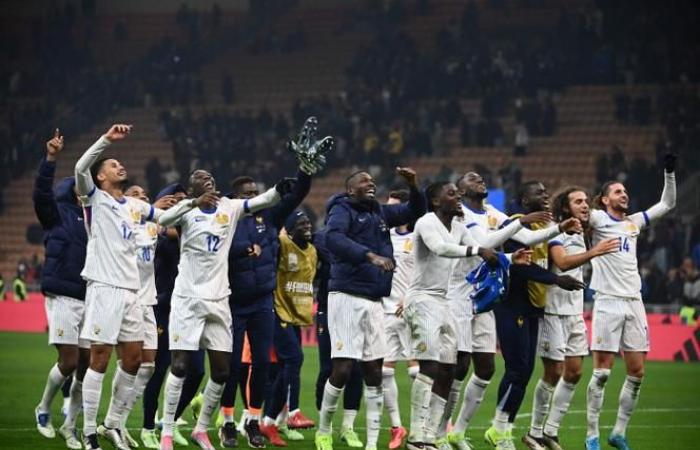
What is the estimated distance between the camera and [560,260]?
13.3 m

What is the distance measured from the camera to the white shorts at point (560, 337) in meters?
13.5

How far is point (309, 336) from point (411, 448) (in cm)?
1733

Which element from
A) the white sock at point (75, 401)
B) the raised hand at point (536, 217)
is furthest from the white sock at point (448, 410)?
the white sock at point (75, 401)

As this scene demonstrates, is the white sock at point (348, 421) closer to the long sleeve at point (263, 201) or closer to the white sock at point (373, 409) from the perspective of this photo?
the white sock at point (373, 409)

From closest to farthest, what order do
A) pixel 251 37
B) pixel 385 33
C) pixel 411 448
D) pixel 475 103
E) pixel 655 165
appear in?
pixel 411 448, pixel 655 165, pixel 475 103, pixel 385 33, pixel 251 37

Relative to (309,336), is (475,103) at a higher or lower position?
higher

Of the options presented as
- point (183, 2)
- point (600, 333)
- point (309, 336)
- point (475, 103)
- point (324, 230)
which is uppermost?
point (183, 2)

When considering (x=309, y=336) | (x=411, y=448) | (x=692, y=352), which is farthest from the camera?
(x=309, y=336)

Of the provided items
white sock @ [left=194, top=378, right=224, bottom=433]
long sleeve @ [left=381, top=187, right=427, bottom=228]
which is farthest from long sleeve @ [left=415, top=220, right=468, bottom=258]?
white sock @ [left=194, top=378, right=224, bottom=433]

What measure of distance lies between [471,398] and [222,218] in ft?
9.60

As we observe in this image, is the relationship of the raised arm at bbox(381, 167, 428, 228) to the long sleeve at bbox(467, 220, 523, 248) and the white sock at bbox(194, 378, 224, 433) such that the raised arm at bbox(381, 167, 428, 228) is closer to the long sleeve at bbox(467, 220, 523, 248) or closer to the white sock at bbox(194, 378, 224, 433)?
the long sleeve at bbox(467, 220, 523, 248)

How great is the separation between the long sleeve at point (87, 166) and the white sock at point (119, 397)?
5.71ft

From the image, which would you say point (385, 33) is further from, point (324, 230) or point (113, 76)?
point (324, 230)

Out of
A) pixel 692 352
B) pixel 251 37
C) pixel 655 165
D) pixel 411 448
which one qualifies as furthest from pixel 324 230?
pixel 251 37
